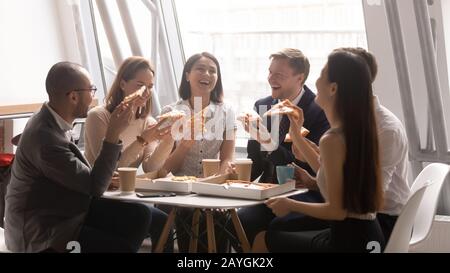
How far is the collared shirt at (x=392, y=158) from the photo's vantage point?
2.75 meters

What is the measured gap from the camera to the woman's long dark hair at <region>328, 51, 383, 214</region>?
250 cm

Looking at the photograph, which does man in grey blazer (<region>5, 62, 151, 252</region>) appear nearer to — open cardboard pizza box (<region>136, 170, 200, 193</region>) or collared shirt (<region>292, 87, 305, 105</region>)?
open cardboard pizza box (<region>136, 170, 200, 193</region>)

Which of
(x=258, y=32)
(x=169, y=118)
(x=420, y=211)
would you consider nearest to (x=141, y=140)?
(x=169, y=118)

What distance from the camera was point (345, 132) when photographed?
8.22 feet

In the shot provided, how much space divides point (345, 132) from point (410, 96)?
1.51 m

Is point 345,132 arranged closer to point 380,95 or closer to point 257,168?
point 257,168

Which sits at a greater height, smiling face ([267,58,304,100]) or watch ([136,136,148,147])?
smiling face ([267,58,304,100])

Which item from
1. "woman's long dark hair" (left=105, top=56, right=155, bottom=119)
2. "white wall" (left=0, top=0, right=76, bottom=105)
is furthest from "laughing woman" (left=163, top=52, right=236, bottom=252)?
"white wall" (left=0, top=0, right=76, bottom=105)

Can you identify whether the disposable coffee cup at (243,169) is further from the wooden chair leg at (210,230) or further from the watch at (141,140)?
the watch at (141,140)

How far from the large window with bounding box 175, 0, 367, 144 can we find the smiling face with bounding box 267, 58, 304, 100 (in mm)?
1026

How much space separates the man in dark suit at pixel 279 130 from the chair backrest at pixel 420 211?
0.52 metres

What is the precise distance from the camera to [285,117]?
342cm

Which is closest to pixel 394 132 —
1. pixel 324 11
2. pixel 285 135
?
pixel 285 135
